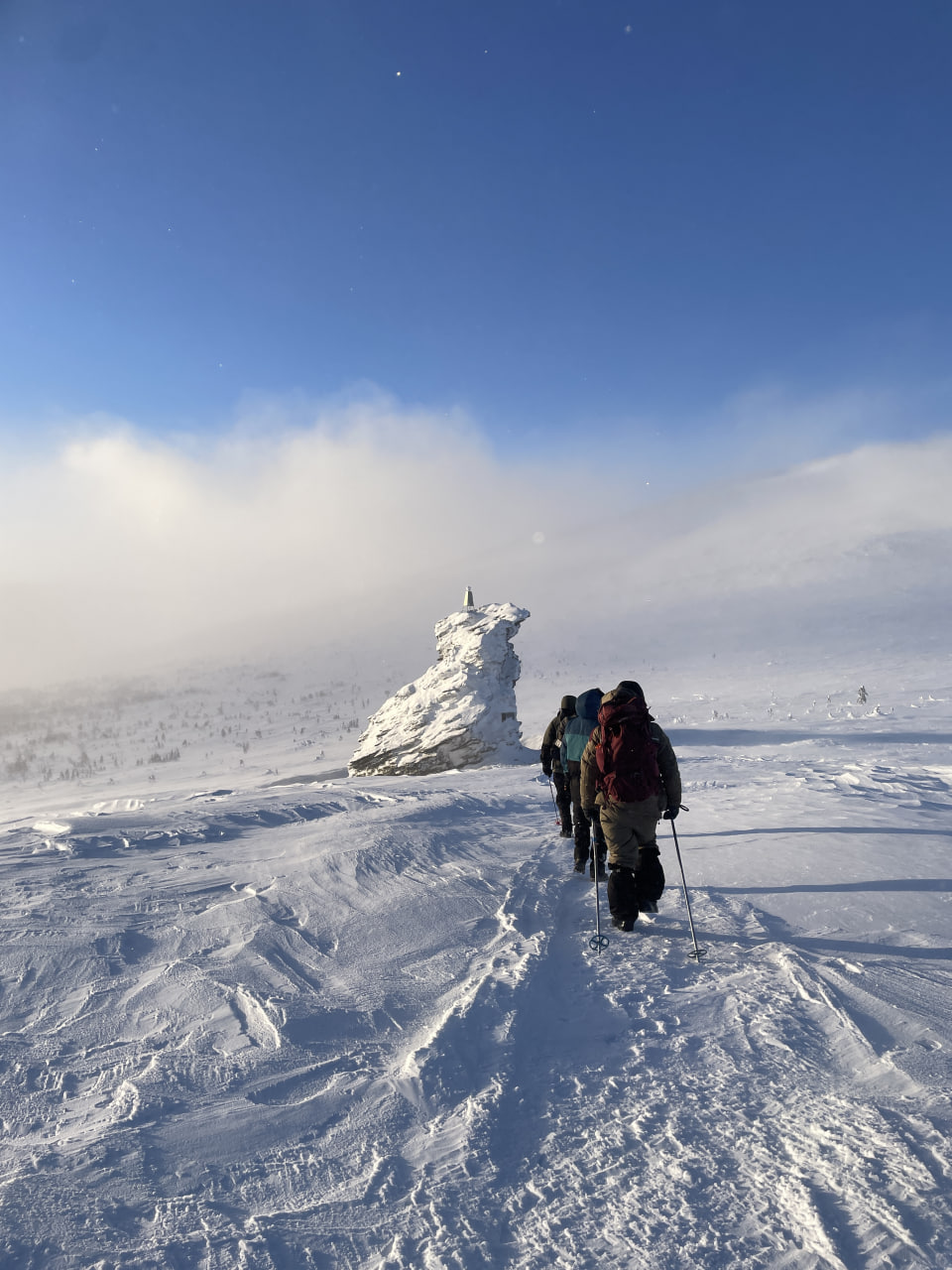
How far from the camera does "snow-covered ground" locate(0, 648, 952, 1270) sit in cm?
232

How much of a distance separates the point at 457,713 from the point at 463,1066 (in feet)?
38.0

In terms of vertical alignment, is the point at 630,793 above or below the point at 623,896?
above

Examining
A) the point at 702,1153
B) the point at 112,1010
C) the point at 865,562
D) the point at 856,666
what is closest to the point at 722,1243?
the point at 702,1153

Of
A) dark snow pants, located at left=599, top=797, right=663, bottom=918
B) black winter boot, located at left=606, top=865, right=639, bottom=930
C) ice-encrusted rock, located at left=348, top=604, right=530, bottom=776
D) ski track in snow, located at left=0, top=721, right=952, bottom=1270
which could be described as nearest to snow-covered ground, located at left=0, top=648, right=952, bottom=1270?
ski track in snow, located at left=0, top=721, right=952, bottom=1270

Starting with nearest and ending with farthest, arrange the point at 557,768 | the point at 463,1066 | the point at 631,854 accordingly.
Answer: the point at 463,1066 < the point at 631,854 < the point at 557,768

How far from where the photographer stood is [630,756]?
504 centimetres

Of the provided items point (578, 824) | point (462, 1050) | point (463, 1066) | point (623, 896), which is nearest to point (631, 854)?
point (623, 896)

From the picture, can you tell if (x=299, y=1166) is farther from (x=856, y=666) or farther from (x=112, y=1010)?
(x=856, y=666)

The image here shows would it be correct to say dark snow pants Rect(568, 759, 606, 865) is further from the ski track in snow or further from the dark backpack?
the dark backpack

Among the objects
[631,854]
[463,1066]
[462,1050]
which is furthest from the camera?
[631,854]

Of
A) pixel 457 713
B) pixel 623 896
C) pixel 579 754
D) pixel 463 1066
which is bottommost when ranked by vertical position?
pixel 463 1066

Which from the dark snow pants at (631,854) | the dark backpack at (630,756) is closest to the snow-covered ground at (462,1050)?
the dark snow pants at (631,854)

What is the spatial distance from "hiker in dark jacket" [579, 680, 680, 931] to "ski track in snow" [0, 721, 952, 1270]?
0.31 meters

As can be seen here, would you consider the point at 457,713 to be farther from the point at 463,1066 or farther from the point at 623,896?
the point at 463,1066
